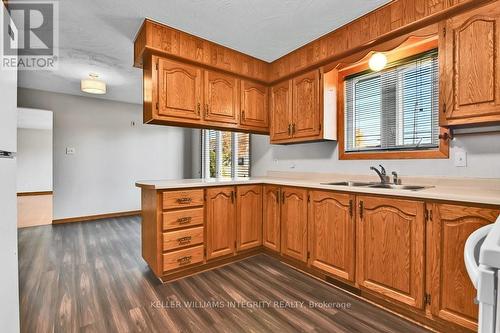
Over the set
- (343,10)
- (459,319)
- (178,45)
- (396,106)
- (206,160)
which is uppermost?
(343,10)

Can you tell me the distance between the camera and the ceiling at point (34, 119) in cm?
393

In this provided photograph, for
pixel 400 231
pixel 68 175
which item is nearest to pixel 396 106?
pixel 400 231

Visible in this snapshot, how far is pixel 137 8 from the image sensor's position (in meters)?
1.99

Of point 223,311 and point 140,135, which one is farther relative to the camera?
point 140,135

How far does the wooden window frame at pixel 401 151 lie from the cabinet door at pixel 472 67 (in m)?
0.13

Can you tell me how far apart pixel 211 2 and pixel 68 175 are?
4234 millimetres

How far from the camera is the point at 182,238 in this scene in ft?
7.41

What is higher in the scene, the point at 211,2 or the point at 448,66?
the point at 211,2

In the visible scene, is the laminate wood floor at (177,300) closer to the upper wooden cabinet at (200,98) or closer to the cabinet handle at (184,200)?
the cabinet handle at (184,200)

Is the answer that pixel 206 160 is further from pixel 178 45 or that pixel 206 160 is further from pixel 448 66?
pixel 448 66

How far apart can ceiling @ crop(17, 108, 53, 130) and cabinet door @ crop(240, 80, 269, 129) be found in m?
3.65
